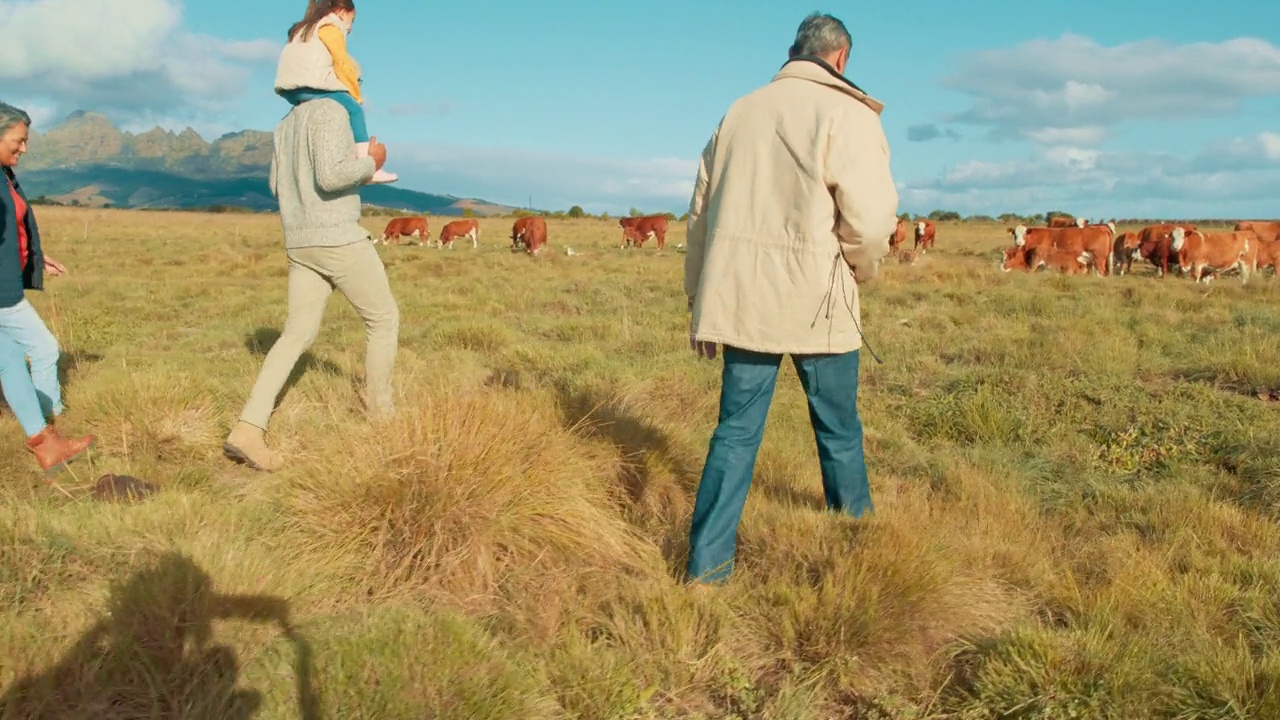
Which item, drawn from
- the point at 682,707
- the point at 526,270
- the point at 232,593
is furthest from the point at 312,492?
the point at 526,270

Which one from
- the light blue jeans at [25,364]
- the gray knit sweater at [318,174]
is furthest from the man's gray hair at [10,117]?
the gray knit sweater at [318,174]

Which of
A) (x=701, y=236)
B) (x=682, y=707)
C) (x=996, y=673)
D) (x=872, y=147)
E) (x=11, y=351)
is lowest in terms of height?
(x=682, y=707)

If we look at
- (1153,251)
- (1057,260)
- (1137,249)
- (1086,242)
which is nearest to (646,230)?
(1057,260)

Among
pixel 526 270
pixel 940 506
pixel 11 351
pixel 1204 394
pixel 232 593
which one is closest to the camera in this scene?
pixel 232 593

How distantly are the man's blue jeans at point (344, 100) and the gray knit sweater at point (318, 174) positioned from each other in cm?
4

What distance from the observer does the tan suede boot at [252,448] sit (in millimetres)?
4211

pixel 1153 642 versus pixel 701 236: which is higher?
pixel 701 236

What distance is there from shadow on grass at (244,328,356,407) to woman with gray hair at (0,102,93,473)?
1108 mm

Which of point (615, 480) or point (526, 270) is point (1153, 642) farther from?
point (526, 270)

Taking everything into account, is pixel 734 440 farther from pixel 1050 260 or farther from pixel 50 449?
pixel 1050 260

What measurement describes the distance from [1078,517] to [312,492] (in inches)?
126

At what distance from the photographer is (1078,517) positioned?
393 centimetres

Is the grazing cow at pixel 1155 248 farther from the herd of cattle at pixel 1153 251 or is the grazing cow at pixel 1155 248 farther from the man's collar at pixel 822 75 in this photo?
the man's collar at pixel 822 75

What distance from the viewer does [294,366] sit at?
5.57 metres
